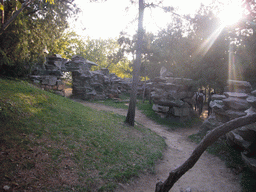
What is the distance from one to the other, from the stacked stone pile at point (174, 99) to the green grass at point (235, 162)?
6.26 metres

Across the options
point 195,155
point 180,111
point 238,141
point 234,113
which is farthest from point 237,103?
point 180,111

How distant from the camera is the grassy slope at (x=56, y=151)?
145 inches

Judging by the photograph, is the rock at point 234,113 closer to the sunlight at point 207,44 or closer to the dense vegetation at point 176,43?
the dense vegetation at point 176,43

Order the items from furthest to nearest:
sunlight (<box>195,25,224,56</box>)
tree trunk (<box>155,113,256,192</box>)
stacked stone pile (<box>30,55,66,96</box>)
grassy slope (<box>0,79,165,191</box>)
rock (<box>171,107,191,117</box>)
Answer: sunlight (<box>195,25,224,56</box>)
rock (<box>171,107,191,117</box>)
stacked stone pile (<box>30,55,66,96</box>)
grassy slope (<box>0,79,165,191</box>)
tree trunk (<box>155,113,256,192</box>)

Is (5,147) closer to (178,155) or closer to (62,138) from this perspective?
(62,138)

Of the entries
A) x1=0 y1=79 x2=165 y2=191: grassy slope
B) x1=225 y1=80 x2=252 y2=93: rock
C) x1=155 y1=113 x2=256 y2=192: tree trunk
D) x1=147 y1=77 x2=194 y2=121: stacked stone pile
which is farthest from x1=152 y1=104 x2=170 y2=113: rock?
x1=155 y1=113 x2=256 y2=192: tree trunk

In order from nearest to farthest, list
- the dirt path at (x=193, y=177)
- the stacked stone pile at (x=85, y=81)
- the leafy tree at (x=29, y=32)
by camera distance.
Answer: the dirt path at (x=193, y=177), the leafy tree at (x=29, y=32), the stacked stone pile at (x=85, y=81)

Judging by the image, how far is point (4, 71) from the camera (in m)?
8.73

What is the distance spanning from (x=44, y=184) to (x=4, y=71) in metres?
7.73

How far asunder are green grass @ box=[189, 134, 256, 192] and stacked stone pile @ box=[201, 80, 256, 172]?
0.37 m

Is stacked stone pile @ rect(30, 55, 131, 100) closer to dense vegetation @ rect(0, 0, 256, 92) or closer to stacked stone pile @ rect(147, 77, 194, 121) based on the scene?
dense vegetation @ rect(0, 0, 256, 92)

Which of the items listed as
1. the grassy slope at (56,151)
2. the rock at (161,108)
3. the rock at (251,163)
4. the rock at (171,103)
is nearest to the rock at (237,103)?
the rock at (251,163)

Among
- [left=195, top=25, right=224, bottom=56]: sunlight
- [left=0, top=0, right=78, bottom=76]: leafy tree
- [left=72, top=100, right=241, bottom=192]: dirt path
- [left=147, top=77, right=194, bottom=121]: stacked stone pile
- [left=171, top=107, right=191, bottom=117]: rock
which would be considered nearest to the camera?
[left=72, top=100, right=241, bottom=192]: dirt path

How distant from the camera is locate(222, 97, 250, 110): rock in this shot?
7557mm
